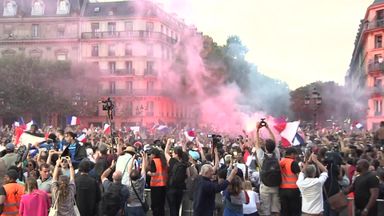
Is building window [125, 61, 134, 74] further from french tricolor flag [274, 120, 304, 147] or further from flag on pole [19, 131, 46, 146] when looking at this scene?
french tricolor flag [274, 120, 304, 147]

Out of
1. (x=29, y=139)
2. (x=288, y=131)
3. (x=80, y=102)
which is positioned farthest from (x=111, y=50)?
(x=288, y=131)

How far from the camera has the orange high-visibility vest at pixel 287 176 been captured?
11359mm

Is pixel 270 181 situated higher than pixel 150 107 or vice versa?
pixel 150 107

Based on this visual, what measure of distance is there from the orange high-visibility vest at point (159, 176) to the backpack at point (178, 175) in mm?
302

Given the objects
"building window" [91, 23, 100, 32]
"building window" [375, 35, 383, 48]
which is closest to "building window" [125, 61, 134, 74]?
"building window" [91, 23, 100, 32]

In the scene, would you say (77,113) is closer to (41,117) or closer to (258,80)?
(41,117)

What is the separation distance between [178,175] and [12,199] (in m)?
3.92

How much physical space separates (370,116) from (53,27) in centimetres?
4267

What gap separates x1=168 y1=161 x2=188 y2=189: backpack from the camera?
12.5 meters

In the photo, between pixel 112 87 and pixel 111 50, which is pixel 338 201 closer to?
pixel 111 50

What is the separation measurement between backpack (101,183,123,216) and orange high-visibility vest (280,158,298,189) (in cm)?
334

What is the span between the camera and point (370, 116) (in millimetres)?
63594

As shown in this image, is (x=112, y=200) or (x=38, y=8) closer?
(x=112, y=200)

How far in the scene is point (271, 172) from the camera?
37.1ft
